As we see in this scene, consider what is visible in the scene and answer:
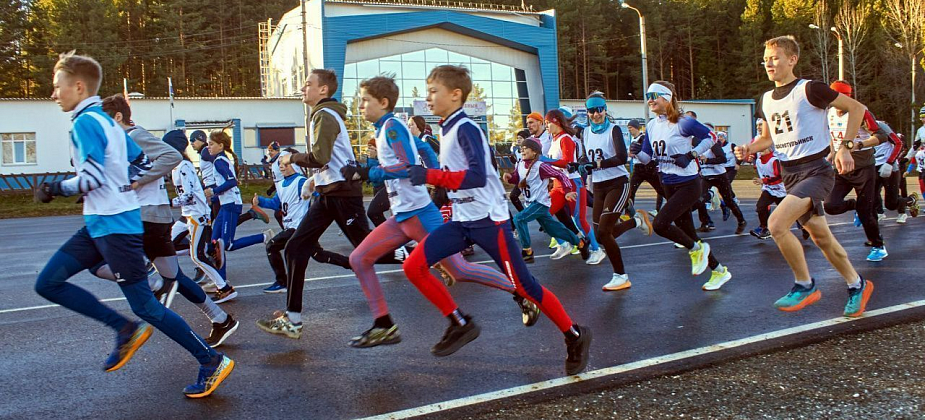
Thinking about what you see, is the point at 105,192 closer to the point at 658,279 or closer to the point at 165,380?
the point at 165,380

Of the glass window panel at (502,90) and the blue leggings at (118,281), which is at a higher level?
the glass window panel at (502,90)

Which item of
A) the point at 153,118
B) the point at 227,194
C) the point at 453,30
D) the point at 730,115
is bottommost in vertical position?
the point at 227,194

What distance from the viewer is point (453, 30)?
4691 cm

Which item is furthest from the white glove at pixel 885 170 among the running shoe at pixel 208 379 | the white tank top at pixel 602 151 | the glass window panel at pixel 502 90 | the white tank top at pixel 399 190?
the glass window panel at pixel 502 90

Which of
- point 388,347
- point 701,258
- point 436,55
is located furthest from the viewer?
point 436,55

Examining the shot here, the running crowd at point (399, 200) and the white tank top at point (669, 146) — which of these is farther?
the white tank top at point (669, 146)

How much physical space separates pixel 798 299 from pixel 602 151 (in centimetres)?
360

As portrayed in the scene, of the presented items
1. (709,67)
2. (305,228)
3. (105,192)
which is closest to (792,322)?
(305,228)

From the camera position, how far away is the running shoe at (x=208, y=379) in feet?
14.0

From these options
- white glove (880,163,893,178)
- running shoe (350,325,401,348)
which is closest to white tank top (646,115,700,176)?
running shoe (350,325,401,348)

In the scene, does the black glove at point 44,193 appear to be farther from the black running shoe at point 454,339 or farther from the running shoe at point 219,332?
the black running shoe at point 454,339

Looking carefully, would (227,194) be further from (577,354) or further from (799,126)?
(799,126)

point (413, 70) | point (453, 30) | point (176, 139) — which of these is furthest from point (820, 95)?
point (453, 30)

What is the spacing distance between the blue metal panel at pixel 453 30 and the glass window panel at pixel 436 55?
1.40 m
